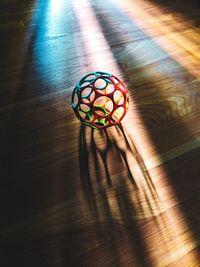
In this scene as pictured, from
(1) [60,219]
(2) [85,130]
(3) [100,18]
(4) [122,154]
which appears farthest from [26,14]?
(1) [60,219]

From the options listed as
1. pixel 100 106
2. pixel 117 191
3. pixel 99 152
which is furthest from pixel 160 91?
pixel 117 191

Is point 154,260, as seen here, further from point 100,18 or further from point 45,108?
point 100,18

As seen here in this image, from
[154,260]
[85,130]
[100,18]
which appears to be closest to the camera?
[154,260]

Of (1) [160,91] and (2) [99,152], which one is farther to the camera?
(1) [160,91]

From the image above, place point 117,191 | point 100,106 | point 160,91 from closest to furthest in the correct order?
point 117,191
point 100,106
point 160,91

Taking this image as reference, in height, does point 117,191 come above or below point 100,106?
below

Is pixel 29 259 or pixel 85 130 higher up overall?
pixel 85 130

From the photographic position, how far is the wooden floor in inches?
28.4

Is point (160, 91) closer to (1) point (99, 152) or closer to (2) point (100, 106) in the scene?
(2) point (100, 106)

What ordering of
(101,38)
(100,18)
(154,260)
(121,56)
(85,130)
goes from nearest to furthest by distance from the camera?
(154,260) < (85,130) < (121,56) < (101,38) < (100,18)

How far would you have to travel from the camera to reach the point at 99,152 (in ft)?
3.00

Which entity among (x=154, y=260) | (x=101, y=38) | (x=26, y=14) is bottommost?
(x=154, y=260)

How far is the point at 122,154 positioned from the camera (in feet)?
2.98

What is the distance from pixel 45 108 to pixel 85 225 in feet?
1.82
